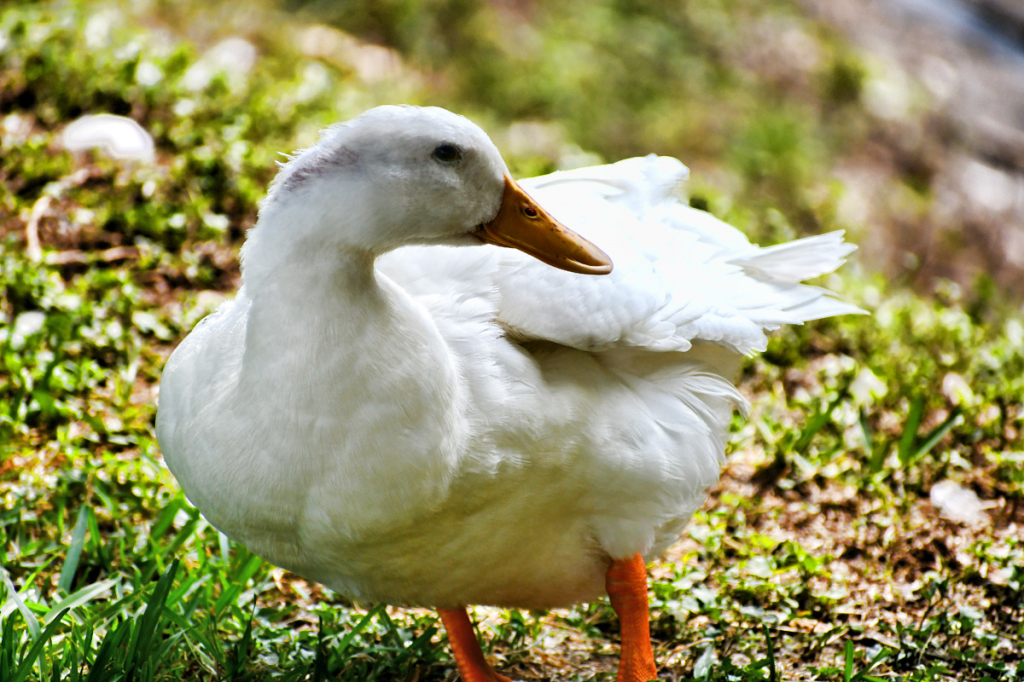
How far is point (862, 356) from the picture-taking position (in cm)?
482

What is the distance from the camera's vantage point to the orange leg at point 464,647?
2.97 m

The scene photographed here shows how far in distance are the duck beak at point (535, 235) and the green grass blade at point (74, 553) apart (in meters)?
1.77

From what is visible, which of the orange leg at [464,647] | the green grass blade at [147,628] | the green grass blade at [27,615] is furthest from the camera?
the orange leg at [464,647]

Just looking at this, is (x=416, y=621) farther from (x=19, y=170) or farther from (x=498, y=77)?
(x=498, y=77)

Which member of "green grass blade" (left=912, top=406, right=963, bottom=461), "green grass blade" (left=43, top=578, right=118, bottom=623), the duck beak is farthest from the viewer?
"green grass blade" (left=912, top=406, right=963, bottom=461)

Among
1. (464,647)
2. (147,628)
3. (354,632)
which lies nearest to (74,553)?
(147,628)

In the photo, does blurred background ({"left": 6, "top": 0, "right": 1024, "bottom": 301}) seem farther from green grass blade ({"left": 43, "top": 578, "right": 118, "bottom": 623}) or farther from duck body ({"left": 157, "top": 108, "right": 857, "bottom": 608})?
duck body ({"left": 157, "top": 108, "right": 857, "bottom": 608})

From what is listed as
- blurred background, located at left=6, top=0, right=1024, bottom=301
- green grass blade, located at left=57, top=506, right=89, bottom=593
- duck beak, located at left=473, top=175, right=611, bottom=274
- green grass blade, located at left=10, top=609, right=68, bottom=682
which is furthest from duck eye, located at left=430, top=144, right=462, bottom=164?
blurred background, located at left=6, top=0, right=1024, bottom=301

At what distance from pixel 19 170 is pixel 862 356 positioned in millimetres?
4136

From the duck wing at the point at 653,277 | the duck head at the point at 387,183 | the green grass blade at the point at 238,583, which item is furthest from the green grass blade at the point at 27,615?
the duck wing at the point at 653,277

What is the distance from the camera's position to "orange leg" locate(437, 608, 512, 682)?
2.97 meters

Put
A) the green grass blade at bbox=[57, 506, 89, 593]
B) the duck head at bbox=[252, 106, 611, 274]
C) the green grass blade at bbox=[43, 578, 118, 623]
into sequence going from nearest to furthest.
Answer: the duck head at bbox=[252, 106, 611, 274] → the green grass blade at bbox=[43, 578, 118, 623] → the green grass blade at bbox=[57, 506, 89, 593]

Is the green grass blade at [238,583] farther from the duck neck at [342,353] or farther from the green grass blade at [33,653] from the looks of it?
the duck neck at [342,353]

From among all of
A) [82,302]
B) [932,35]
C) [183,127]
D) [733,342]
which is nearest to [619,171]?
[733,342]
